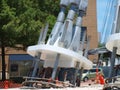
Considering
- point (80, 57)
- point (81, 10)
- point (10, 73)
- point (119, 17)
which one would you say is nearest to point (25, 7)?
point (81, 10)

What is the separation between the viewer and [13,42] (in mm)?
38219

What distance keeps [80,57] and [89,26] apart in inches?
1416

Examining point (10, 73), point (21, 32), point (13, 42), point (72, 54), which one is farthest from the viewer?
point (10, 73)

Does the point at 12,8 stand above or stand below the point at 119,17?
above

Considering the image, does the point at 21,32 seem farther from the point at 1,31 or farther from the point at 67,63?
the point at 67,63

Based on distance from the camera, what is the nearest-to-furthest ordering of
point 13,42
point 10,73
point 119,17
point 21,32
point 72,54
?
1. point 119,17
2. point 72,54
3. point 21,32
4. point 13,42
5. point 10,73

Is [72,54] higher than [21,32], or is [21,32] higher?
[21,32]

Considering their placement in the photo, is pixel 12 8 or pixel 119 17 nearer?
pixel 119 17

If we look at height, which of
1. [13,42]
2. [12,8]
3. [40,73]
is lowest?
[40,73]

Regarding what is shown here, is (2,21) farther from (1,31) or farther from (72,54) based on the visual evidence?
(72,54)

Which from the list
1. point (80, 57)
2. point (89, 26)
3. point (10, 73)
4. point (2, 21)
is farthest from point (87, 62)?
point (89, 26)

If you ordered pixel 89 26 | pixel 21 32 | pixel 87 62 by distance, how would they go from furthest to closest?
pixel 89 26 → pixel 21 32 → pixel 87 62

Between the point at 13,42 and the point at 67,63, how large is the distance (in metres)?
10.7

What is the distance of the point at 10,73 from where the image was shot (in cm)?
5859
